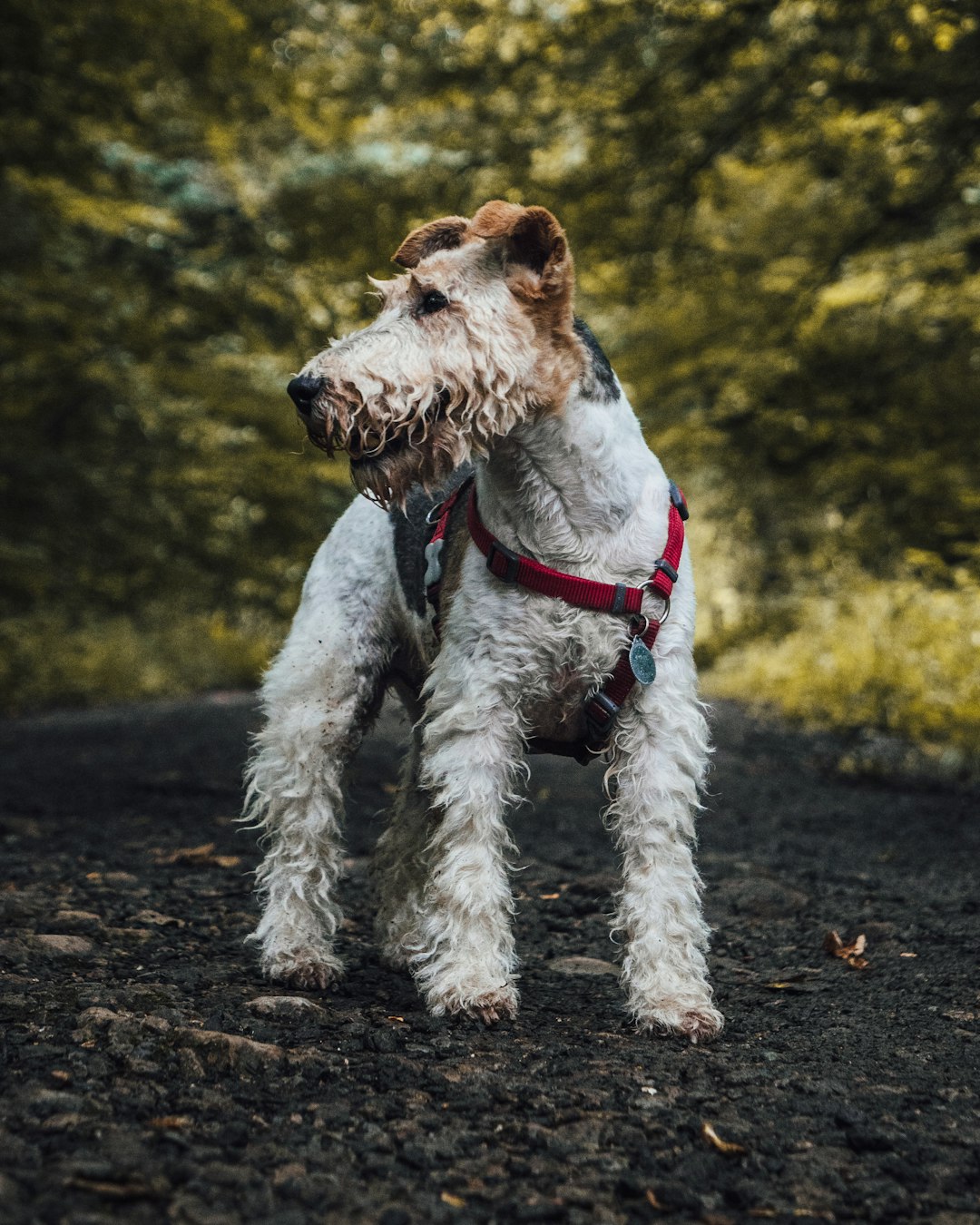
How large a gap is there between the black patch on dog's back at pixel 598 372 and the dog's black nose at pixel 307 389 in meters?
0.77

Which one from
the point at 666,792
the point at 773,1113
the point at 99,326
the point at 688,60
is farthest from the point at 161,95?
the point at 773,1113

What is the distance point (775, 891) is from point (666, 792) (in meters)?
1.78

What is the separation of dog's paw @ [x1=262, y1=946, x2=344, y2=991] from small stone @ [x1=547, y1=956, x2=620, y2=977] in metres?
0.73

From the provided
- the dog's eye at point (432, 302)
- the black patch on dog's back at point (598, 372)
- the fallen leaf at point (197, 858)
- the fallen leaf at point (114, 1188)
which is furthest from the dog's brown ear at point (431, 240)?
the fallen leaf at point (197, 858)

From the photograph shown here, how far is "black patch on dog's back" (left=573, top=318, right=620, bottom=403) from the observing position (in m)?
3.27

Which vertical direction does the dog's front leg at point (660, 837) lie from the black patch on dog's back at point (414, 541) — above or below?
below

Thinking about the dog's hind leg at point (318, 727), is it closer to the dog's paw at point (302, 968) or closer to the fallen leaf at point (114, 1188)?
the dog's paw at point (302, 968)

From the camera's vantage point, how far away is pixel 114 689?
1291cm

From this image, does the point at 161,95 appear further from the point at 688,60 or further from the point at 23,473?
the point at 688,60

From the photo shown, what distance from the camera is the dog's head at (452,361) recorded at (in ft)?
9.78

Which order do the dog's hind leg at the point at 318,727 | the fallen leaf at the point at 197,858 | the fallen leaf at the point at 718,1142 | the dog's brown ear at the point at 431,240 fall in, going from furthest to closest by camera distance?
the fallen leaf at the point at 197,858 → the dog's hind leg at the point at 318,727 → the dog's brown ear at the point at 431,240 → the fallen leaf at the point at 718,1142

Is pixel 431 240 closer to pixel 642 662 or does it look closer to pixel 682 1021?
pixel 642 662

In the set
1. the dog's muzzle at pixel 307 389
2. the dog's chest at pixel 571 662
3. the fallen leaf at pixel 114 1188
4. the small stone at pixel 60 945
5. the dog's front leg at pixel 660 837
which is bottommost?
the small stone at pixel 60 945

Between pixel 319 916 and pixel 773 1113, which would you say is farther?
pixel 319 916
